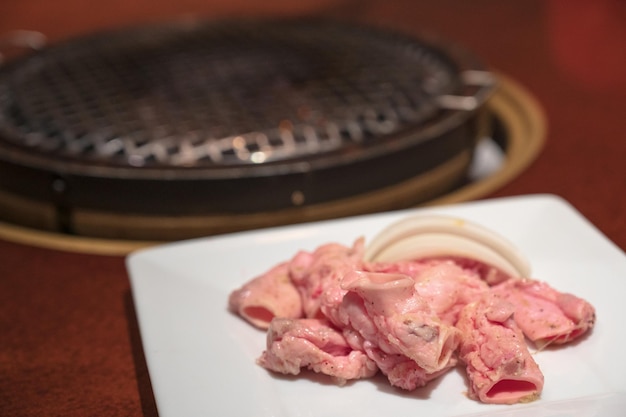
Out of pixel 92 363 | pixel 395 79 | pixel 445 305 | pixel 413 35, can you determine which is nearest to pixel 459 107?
pixel 395 79

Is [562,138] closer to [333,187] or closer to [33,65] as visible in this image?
[333,187]

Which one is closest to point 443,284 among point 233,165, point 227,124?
point 233,165

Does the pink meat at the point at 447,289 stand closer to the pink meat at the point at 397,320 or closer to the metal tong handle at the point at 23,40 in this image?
the pink meat at the point at 397,320

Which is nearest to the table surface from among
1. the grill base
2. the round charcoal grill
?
the grill base

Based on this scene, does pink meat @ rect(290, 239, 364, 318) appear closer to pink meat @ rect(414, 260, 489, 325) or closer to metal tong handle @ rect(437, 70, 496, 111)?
pink meat @ rect(414, 260, 489, 325)

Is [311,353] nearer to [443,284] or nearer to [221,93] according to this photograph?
[443,284]

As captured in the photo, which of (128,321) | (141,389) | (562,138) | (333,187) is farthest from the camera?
(562,138)
